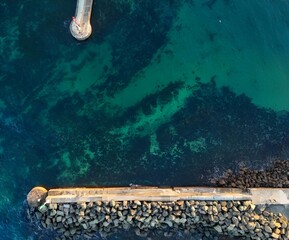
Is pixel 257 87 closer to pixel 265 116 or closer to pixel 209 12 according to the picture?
pixel 265 116

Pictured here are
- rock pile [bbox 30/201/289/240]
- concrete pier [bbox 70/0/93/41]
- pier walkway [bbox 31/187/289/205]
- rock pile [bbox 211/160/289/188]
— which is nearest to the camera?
rock pile [bbox 30/201/289/240]

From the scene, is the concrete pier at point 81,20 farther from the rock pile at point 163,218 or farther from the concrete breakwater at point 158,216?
the rock pile at point 163,218

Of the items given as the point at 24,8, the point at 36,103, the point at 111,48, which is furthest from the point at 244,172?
the point at 24,8

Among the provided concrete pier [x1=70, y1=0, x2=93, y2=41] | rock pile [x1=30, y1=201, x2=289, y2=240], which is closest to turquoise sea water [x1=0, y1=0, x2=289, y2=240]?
concrete pier [x1=70, y1=0, x2=93, y2=41]

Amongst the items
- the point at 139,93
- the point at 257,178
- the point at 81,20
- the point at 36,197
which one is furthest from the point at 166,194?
the point at 81,20

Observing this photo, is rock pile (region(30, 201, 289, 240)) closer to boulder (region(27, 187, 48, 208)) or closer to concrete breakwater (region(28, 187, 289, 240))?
concrete breakwater (region(28, 187, 289, 240))

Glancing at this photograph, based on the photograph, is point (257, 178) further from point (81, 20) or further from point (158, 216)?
point (81, 20)
